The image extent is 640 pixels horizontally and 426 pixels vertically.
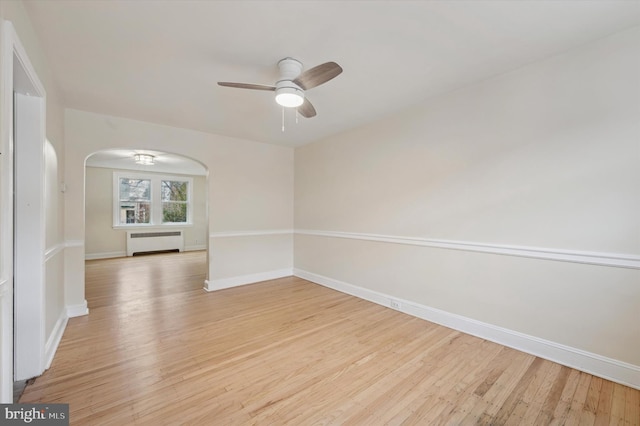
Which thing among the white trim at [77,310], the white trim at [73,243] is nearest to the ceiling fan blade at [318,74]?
the white trim at [73,243]

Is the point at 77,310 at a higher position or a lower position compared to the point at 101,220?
lower

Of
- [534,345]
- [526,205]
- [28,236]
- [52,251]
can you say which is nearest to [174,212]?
[52,251]

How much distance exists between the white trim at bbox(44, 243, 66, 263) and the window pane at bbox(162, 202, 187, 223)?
549 cm

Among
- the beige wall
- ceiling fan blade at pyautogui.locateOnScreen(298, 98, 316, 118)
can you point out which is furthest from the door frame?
the beige wall

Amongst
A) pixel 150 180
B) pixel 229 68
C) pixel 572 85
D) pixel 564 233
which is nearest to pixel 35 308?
pixel 229 68

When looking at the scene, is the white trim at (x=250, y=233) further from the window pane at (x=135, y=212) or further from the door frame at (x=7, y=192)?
the window pane at (x=135, y=212)

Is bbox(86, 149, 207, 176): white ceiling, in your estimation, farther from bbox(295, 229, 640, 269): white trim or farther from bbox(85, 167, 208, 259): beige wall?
bbox(295, 229, 640, 269): white trim

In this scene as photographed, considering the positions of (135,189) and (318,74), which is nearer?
(318,74)

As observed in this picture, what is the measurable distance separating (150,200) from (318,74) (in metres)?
7.98

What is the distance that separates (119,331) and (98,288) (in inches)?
86.5

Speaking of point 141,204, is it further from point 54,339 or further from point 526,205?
point 526,205

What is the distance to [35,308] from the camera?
6.60 feet

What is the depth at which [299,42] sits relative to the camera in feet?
6.72

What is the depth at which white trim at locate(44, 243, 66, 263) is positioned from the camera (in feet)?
7.59
